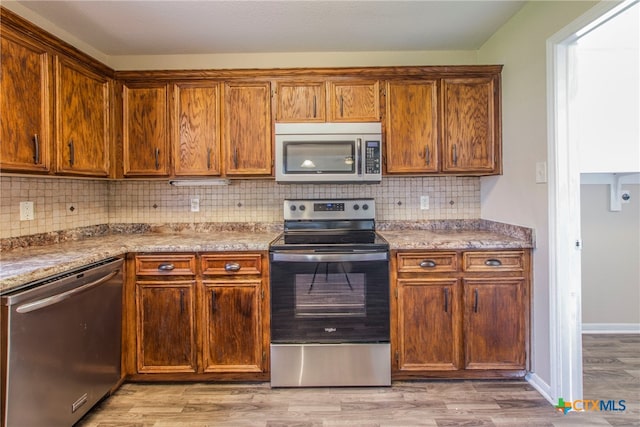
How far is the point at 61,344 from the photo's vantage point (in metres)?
1.67

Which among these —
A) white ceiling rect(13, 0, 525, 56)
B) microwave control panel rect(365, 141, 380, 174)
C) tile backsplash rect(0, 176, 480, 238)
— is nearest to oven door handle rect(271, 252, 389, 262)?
microwave control panel rect(365, 141, 380, 174)

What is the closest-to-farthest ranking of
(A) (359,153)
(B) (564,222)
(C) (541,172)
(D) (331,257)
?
(B) (564,222), (C) (541,172), (D) (331,257), (A) (359,153)

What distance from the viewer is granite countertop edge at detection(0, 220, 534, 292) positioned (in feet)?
5.52

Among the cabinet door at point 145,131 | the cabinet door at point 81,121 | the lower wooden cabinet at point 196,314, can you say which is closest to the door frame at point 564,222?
the lower wooden cabinet at point 196,314

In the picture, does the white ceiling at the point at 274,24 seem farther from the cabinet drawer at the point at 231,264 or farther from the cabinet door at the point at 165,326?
the cabinet door at the point at 165,326

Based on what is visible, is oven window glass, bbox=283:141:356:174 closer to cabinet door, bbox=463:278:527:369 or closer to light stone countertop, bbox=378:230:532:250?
light stone countertop, bbox=378:230:532:250

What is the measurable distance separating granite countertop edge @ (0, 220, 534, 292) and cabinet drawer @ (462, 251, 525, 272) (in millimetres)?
49

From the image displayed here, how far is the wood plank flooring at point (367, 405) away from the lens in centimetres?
188

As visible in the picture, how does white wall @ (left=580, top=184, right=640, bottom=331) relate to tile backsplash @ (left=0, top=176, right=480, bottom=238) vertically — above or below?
below

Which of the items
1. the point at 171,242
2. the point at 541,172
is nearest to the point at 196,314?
the point at 171,242

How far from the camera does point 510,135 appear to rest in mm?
2439

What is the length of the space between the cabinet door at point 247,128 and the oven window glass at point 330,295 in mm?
896

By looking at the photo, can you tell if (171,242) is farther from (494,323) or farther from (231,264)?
(494,323)

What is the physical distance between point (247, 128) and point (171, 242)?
3.17 feet
